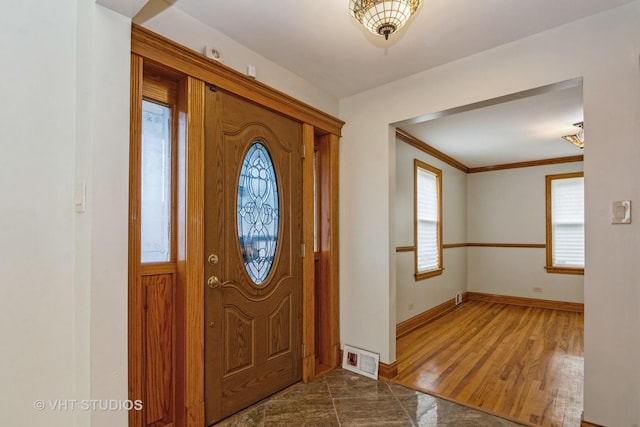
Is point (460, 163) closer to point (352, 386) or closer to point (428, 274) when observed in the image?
point (428, 274)

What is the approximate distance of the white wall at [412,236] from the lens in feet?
13.4

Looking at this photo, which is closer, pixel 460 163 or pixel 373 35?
pixel 373 35

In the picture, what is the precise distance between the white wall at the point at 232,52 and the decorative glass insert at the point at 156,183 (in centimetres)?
43

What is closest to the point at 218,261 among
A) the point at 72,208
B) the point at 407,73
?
the point at 72,208

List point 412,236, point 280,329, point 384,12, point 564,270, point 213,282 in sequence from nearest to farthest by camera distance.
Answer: point 384,12, point 213,282, point 280,329, point 412,236, point 564,270

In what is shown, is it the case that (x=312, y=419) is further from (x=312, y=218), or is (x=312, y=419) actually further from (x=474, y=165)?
(x=474, y=165)

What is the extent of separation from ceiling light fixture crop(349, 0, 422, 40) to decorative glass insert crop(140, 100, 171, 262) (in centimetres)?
128

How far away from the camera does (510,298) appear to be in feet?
19.0

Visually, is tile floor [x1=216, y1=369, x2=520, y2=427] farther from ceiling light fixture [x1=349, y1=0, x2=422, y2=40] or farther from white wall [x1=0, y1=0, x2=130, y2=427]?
ceiling light fixture [x1=349, y1=0, x2=422, y2=40]

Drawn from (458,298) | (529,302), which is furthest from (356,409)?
(529,302)

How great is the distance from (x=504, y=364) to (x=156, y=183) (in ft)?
11.2

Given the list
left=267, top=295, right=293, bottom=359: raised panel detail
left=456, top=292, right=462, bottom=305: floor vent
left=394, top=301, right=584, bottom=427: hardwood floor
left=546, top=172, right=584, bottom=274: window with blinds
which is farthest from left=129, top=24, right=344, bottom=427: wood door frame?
left=546, top=172, right=584, bottom=274: window with blinds

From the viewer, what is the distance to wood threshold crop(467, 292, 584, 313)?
5.23 meters

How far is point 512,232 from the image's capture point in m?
5.88
